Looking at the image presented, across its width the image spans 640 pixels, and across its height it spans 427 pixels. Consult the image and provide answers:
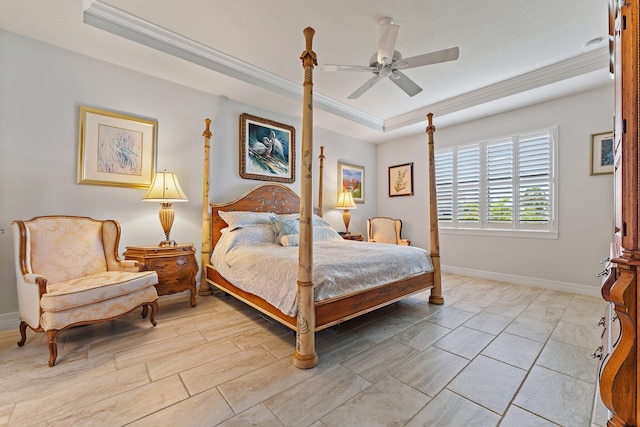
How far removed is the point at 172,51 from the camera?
2828mm

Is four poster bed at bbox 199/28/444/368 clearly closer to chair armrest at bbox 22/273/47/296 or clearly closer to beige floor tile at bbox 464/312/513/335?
beige floor tile at bbox 464/312/513/335

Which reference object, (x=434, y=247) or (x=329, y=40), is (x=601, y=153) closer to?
(x=434, y=247)

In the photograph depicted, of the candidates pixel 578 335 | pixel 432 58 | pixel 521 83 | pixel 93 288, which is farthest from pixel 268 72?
pixel 578 335

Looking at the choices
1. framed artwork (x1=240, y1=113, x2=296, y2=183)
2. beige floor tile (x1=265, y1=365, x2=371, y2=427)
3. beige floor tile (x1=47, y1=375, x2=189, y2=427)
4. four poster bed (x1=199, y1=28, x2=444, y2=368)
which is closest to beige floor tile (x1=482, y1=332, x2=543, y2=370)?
four poster bed (x1=199, y1=28, x2=444, y2=368)

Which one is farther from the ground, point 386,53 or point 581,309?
point 386,53

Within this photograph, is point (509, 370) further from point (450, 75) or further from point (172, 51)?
point (172, 51)

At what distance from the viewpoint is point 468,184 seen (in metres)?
4.70

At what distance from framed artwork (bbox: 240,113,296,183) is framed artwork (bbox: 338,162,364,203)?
1.20 meters

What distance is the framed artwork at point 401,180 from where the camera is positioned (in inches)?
216

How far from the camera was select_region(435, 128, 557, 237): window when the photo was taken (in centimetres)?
389

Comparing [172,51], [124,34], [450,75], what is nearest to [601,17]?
[450,75]

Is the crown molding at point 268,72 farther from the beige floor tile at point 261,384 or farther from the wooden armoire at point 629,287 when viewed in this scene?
the wooden armoire at point 629,287

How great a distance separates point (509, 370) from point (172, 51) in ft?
13.4

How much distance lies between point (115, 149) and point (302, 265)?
2633 millimetres
